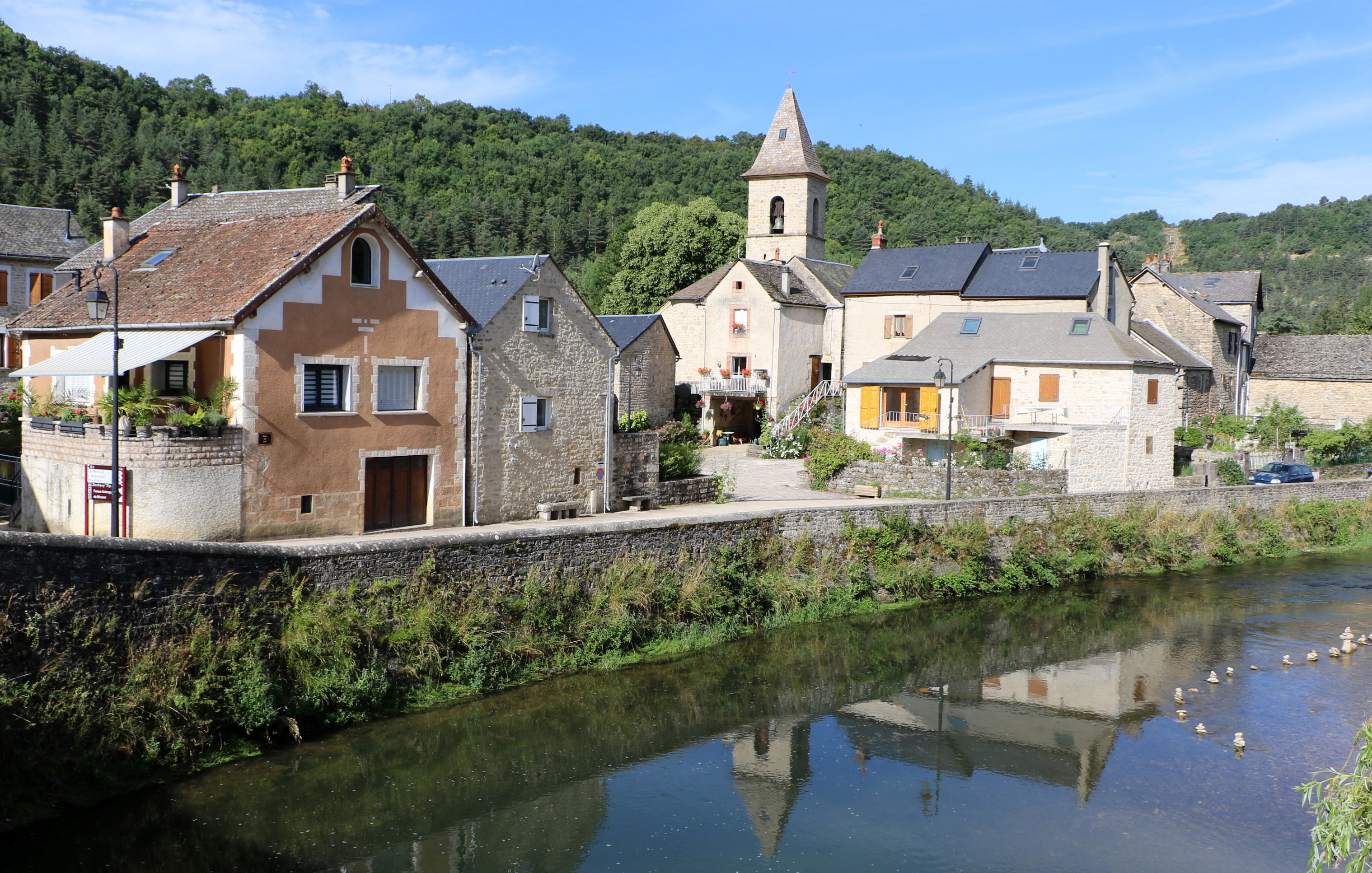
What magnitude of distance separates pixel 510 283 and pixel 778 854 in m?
13.9

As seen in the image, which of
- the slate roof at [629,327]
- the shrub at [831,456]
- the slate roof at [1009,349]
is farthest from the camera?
the slate roof at [629,327]

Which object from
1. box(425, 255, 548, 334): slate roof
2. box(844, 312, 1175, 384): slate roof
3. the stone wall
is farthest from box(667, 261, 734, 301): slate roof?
the stone wall

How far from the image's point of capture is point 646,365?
36.6m

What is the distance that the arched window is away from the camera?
18.6 m

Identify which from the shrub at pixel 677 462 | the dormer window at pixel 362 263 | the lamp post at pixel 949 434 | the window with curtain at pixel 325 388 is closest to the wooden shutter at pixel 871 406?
the lamp post at pixel 949 434

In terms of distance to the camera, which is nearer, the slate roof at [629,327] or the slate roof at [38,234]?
the slate roof at [38,234]

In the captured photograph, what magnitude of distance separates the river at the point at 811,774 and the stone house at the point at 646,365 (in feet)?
56.3

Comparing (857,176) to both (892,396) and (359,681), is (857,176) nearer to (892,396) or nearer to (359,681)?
(892,396)

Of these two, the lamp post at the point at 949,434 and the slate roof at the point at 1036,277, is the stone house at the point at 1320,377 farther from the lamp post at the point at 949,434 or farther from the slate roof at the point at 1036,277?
the lamp post at the point at 949,434

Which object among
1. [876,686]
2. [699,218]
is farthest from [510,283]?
[699,218]

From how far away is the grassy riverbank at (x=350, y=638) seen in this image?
11227mm

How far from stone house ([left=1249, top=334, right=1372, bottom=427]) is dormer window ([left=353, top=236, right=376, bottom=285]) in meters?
42.0

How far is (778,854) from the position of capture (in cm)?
1112

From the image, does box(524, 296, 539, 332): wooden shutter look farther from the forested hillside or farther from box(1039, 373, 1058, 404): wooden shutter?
the forested hillside
